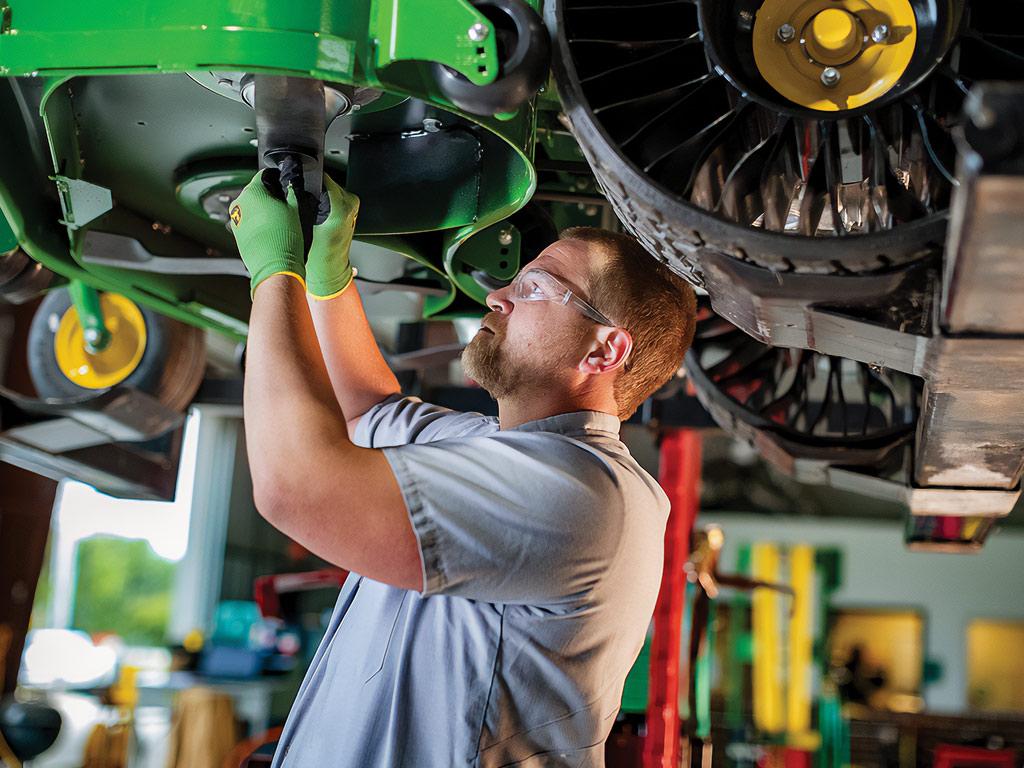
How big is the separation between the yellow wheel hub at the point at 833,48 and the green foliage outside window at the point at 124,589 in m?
10.4

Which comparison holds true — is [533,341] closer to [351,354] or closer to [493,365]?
[493,365]

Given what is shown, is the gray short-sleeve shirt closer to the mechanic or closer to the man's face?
the mechanic

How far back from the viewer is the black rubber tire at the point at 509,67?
1.10m

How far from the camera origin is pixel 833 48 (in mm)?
1162

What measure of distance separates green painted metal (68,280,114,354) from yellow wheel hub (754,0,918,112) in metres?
1.70

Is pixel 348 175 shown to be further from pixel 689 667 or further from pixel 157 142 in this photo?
pixel 689 667

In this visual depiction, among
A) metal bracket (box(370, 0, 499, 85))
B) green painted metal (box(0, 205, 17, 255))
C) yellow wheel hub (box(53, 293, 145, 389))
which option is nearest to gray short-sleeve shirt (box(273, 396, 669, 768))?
metal bracket (box(370, 0, 499, 85))

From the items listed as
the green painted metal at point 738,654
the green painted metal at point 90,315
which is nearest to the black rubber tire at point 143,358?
the green painted metal at point 90,315

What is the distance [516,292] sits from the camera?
165cm

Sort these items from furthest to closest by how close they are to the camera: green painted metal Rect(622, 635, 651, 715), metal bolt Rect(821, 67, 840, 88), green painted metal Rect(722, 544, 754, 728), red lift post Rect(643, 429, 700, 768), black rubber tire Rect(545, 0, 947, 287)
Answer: green painted metal Rect(722, 544, 754, 728)
green painted metal Rect(622, 635, 651, 715)
red lift post Rect(643, 429, 700, 768)
metal bolt Rect(821, 67, 840, 88)
black rubber tire Rect(545, 0, 947, 287)

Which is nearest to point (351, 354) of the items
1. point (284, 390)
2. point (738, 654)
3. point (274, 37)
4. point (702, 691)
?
point (284, 390)

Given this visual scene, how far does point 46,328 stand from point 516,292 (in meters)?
1.76

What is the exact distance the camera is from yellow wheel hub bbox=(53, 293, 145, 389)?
8.82ft

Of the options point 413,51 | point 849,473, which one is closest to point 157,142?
point 413,51
